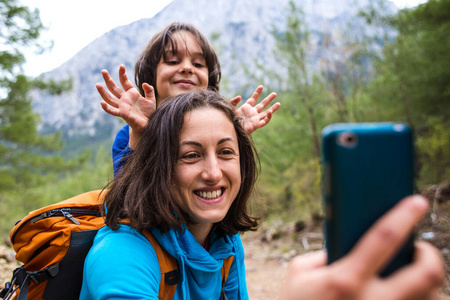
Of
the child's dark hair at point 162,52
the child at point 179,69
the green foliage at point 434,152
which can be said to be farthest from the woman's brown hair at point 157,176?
the green foliage at point 434,152

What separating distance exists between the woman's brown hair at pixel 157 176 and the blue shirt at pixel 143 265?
0.07 meters

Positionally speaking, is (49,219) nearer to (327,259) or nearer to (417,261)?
(327,259)

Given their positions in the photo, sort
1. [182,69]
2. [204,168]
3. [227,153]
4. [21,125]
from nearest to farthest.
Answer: [204,168] < [227,153] < [182,69] < [21,125]

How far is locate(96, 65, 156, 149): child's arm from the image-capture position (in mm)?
1876

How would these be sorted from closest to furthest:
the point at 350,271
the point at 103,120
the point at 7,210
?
the point at 350,271, the point at 7,210, the point at 103,120

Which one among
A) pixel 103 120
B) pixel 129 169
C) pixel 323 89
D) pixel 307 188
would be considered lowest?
pixel 307 188

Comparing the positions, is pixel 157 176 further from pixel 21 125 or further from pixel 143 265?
pixel 21 125

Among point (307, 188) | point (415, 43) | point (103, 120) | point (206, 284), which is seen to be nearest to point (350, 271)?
point (206, 284)

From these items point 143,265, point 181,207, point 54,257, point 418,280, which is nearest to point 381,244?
point 418,280

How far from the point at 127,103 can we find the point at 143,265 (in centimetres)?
106

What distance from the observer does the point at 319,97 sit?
430 inches

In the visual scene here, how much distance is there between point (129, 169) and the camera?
5.35ft

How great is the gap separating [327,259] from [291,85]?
10.8 meters

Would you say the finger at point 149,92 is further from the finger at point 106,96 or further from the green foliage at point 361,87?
the green foliage at point 361,87
